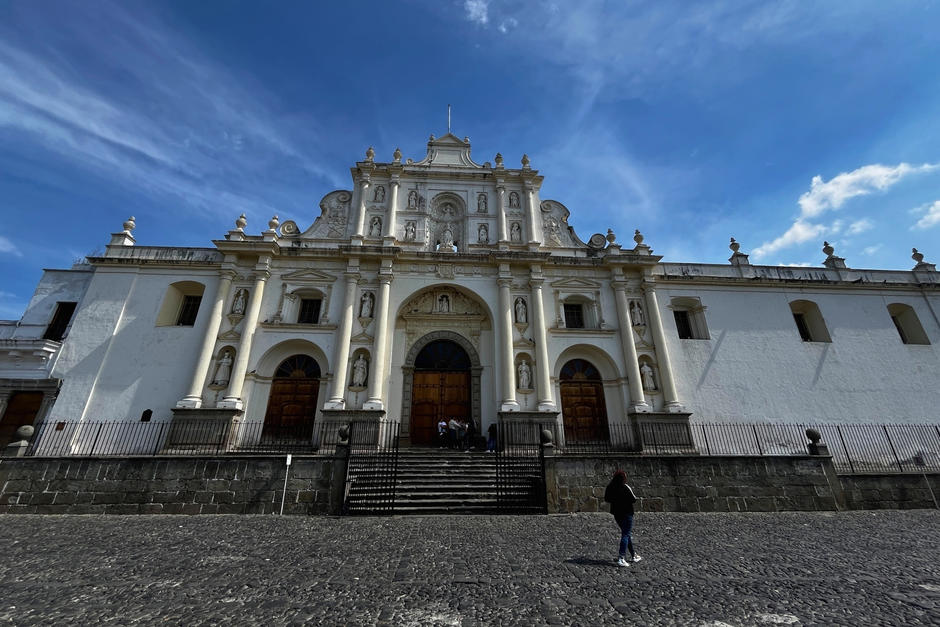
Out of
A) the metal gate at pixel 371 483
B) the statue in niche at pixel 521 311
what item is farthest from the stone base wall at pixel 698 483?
the statue in niche at pixel 521 311

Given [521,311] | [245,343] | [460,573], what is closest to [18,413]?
[245,343]

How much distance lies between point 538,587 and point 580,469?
18.0 ft

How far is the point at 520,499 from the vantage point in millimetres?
9453

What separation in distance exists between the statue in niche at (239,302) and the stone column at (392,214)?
240 inches

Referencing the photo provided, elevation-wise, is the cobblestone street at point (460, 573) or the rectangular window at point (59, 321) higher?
the rectangular window at point (59, 321)

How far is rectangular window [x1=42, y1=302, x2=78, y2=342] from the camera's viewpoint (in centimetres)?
1471

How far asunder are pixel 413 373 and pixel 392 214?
7307mm

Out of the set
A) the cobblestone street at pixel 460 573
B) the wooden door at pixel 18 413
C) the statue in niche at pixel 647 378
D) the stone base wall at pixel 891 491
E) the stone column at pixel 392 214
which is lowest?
the cobblestone street at pixel 460 573

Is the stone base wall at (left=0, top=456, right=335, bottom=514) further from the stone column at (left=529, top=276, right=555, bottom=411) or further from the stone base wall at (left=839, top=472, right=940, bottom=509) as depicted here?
the stone base wall at (left=839, top=472, right=940, bottom=509)

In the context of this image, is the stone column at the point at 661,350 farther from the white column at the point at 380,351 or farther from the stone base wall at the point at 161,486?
the stone base wall at the point at 161,486

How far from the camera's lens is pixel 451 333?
16.0 metres

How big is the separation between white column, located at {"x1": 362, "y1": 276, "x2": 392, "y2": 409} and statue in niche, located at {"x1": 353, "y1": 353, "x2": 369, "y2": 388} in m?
0.31

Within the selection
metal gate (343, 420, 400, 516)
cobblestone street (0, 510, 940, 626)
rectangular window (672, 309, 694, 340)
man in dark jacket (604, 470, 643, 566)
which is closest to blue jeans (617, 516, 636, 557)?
man in dark jacket (604, 470, 643, 566)

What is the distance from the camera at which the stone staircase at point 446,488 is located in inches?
356
